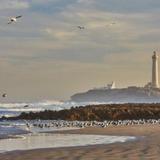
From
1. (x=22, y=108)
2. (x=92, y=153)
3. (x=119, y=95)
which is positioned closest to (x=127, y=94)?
(x=119, y=95)

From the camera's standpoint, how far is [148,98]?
123 m

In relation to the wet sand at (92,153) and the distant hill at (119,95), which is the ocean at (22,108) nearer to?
the wet sand at (92,153)

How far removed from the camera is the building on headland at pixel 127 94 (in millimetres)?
115250

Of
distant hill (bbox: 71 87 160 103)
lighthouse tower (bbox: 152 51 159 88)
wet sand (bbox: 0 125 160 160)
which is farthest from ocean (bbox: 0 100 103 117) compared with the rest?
distant hill (bbox: 71 87 160 103)

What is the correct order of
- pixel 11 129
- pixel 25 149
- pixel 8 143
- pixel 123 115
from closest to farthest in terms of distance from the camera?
pixel 25 149
pixel 8 143
pixel 11 129
pixel 123 115

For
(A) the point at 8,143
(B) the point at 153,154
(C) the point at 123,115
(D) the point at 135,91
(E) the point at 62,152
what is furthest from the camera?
(D) the point at 135,91

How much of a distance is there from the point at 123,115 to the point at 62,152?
76.9ft

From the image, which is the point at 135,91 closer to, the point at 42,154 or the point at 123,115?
the point at 123,115

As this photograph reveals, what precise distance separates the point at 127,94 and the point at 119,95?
2.18 meters

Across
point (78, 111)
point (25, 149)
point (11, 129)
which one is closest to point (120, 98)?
point (78, 111)

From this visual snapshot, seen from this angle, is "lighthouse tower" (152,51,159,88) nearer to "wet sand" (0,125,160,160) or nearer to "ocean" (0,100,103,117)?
"ocean" (0,100,103,117)

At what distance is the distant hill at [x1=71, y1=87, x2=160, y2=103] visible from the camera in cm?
12369

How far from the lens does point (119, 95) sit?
13425 centimetres

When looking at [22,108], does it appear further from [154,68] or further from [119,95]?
[119,95]
